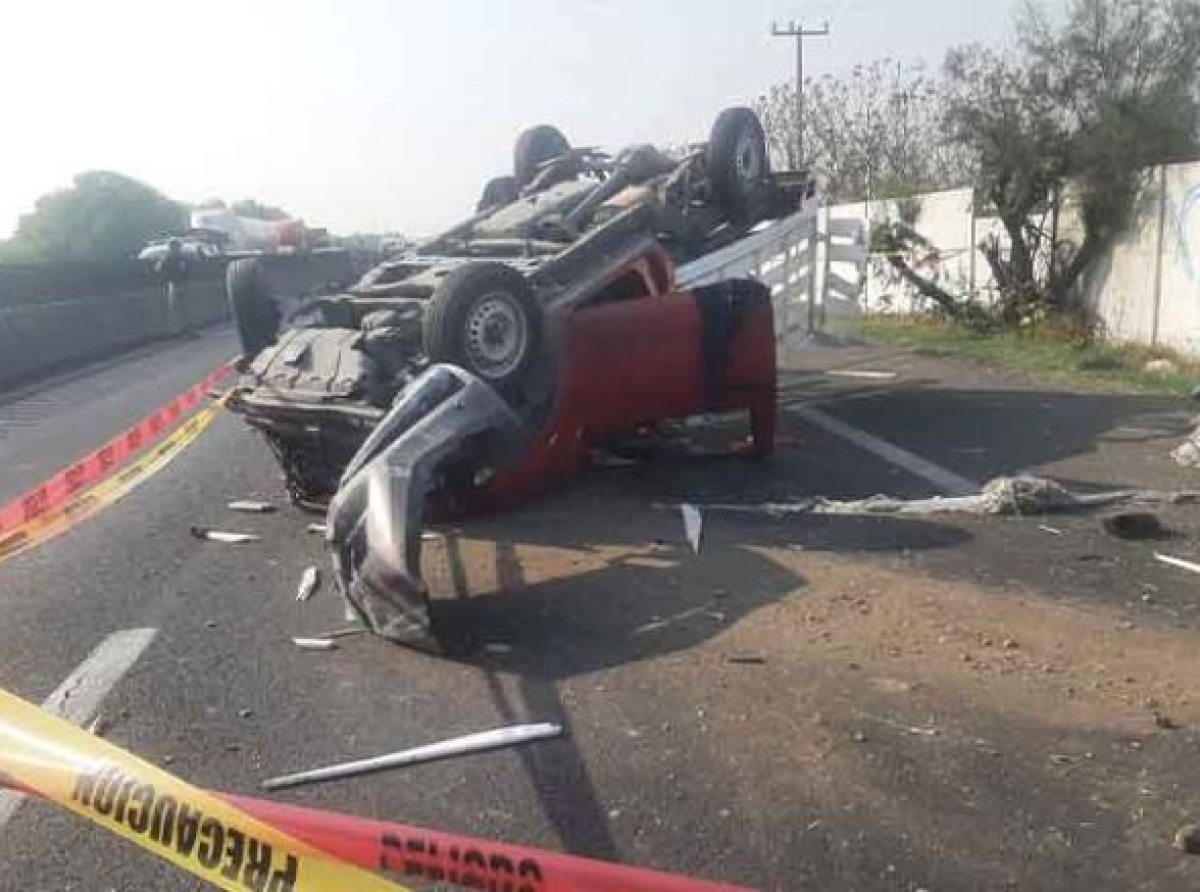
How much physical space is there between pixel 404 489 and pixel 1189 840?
3.36 meters

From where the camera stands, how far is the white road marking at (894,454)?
809 centimetres

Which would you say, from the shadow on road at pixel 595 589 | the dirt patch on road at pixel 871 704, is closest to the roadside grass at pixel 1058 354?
the shadow on road at pixel 595 589

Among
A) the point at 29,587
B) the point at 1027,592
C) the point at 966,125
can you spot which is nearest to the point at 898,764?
the point at 1027,592

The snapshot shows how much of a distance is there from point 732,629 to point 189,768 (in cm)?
225

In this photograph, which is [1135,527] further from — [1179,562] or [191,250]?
[191,250]

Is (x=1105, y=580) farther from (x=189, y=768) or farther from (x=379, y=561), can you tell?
(x=189, y=768)

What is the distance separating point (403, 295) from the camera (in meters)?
8.20

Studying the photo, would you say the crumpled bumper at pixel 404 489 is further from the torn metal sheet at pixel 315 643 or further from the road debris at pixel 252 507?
the road debris at pixel 252 507

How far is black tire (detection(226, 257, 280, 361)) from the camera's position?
904 cm

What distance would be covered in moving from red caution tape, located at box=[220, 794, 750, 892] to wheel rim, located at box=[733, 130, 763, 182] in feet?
29.2

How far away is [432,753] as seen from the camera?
13.7 ft

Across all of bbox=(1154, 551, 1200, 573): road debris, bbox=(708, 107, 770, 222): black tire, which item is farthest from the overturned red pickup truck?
bbox=(1154, 551, 1200, 573): road debris

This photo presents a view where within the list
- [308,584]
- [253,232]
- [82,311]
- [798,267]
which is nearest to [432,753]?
[308,584]

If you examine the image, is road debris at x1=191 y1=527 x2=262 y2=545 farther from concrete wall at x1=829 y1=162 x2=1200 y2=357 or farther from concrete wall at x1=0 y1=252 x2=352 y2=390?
concrete wall at x1=829 y1=162 x2=1200 y2=357
